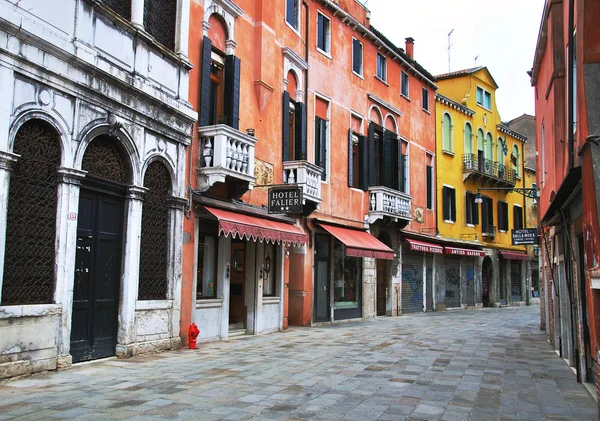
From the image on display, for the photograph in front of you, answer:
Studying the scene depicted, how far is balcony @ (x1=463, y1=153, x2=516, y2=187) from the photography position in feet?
87.9

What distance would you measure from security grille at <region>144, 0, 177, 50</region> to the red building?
6.81 meters

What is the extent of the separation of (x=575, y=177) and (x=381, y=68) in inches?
581

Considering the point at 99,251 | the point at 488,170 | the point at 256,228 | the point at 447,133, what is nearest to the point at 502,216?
the point at 488,170

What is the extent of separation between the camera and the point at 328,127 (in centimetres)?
1695

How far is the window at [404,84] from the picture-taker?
22.0 metres

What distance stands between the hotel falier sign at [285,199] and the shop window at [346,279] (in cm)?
491

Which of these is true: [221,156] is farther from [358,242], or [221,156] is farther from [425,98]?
[425,98]

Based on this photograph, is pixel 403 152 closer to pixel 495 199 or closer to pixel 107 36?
pixel 495 199

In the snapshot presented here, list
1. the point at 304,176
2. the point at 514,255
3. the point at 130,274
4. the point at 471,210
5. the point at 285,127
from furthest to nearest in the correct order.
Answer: the point at 514,255 → the point at 471,210 → the point at 285,127 → the point at 304,176 → the point at 130,274

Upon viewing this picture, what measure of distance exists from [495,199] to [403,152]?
10663 mm

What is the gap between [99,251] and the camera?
8.87 m

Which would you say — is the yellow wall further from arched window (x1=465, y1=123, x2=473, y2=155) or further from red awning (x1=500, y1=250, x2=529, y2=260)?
red awning (x1=500, y1=250, x2=529, y2=260)

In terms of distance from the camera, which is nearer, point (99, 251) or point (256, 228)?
point (99, 251)

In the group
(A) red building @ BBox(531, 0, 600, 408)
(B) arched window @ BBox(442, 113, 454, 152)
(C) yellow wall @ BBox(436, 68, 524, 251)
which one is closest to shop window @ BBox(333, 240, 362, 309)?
(A) red building @ BBox(531, 0, 600, 408)
